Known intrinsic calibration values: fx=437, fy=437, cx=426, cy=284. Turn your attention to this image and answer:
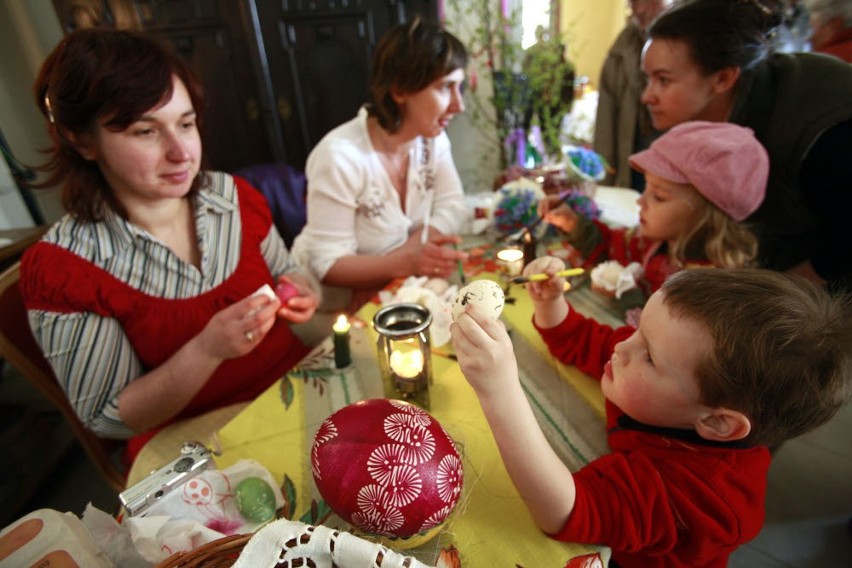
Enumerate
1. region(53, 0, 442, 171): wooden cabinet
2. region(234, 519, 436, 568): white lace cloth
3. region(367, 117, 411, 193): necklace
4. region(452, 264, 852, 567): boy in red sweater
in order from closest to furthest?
region(234, 519, 436, 568): white lace cloth < region(452, 264, 852, 567): boy in red sweater < region(367, 117, 411, 193): necklace < region(53, 0, 442, 171): wooden cabinet

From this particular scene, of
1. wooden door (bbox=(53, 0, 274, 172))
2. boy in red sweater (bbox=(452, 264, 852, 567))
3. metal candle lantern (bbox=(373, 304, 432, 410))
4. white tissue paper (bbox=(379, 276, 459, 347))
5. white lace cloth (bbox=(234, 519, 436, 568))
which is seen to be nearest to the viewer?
white lace cloth (bbox=(234, 519, 436, 568))

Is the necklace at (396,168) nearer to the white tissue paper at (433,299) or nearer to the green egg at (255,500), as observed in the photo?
the white tissue paper at (433,299)

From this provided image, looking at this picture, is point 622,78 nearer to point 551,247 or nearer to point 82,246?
point 551,247

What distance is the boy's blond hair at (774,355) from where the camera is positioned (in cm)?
68

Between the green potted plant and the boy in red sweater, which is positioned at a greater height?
the green potted plant

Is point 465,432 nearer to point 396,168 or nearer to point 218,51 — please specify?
point 396,168

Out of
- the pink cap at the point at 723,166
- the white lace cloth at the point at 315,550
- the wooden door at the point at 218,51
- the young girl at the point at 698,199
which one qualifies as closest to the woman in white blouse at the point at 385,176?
the young girl at the point at 698,199

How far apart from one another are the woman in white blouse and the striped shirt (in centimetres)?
54

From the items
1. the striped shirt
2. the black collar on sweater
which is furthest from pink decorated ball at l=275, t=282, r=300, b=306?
the black collar on sweater

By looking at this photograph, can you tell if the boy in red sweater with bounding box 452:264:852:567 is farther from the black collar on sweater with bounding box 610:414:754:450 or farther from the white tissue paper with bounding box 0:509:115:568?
the white tissue paper with bounding box 0:509:115:568

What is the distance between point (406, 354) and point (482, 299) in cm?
24

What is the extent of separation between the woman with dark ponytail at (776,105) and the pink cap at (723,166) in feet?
0.68

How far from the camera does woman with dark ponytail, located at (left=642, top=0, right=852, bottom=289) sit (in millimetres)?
1335

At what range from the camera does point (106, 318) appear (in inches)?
42.4
